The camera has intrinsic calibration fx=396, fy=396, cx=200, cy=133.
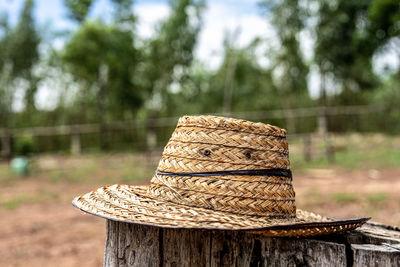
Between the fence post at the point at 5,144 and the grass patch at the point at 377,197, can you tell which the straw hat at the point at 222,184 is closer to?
the grass patch at the point at 377,197

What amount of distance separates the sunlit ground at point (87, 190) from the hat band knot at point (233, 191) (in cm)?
292

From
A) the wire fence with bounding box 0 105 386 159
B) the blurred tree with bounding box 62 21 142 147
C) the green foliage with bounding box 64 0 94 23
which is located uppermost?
the green foliage with bounding box 64 0 94 23

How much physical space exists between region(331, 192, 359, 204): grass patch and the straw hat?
516 cm

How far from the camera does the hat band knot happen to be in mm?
1492

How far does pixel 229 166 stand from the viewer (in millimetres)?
1524

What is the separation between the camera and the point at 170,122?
15898 millimetres

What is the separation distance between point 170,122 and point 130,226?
47.3 ft

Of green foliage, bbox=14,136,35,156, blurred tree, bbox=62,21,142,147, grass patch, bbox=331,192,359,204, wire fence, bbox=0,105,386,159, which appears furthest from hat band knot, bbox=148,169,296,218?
blurred tree, bbox=62,21,142,147

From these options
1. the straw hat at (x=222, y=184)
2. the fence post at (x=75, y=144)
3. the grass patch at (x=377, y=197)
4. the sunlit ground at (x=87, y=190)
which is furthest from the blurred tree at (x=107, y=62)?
the straw hat at (x=222, y=184)

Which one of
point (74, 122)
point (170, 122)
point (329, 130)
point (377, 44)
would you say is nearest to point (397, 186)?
point (170, 122)

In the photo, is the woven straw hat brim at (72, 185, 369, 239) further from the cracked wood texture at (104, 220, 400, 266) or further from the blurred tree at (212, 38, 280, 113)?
the blurred tree at (212, 38, 280, 113)

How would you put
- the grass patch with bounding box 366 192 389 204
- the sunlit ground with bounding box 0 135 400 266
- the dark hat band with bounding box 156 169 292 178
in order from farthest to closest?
the grass patch with bounding box 366 192 389 204
the sunlit ground with bounding box 0 135 400 266
the dark hat band with bounding box 156 169 292 178

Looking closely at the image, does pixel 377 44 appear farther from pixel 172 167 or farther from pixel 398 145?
pixel 172 167

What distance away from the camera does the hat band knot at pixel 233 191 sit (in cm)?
149
